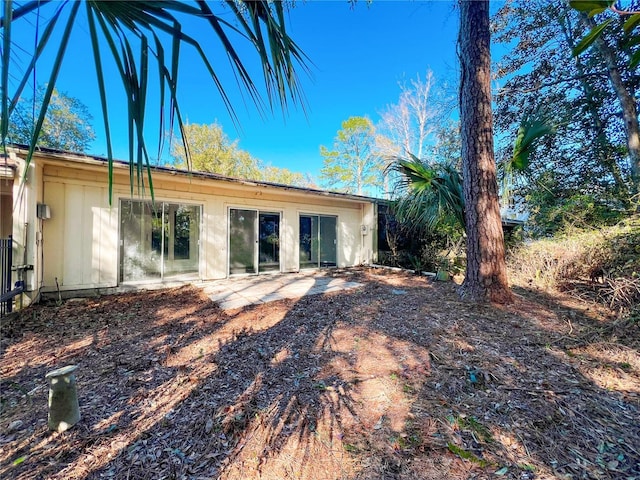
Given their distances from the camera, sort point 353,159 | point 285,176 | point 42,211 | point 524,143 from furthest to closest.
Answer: point 285,176, point 353,159, point 42,211, point 524,143

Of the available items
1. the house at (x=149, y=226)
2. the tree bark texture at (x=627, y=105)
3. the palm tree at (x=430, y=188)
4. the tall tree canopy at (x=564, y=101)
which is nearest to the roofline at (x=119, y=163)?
the house at (x=149, y=226)

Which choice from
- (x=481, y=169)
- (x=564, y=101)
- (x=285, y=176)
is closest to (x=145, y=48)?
(x=481, y=169)

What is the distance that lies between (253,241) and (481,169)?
5.86 m

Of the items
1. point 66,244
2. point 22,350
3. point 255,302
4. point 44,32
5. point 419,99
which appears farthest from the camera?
point 419,99

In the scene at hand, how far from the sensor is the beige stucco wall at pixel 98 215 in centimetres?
523

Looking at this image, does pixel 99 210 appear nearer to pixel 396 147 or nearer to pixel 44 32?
pixel 44 32

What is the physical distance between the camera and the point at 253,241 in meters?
7.82

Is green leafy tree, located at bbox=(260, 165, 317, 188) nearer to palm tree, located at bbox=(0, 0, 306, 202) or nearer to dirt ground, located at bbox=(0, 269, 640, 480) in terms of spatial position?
dirt ground, located at bbox=(0, 269, 640, 480)

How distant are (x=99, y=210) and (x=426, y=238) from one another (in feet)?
29.6

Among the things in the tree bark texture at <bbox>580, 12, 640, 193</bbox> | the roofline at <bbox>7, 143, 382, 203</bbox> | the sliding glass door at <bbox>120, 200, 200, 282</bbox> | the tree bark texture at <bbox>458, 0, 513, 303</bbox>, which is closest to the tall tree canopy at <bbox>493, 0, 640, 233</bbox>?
the tree bark texture at <bbox>580, 12, 640, 193</bbox>

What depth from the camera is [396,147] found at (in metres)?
16.5

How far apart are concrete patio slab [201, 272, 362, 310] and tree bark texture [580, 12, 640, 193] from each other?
261 inches

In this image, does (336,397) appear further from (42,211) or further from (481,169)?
(42,211)

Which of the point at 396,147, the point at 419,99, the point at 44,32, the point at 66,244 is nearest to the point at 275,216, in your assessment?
the point at 66,244
